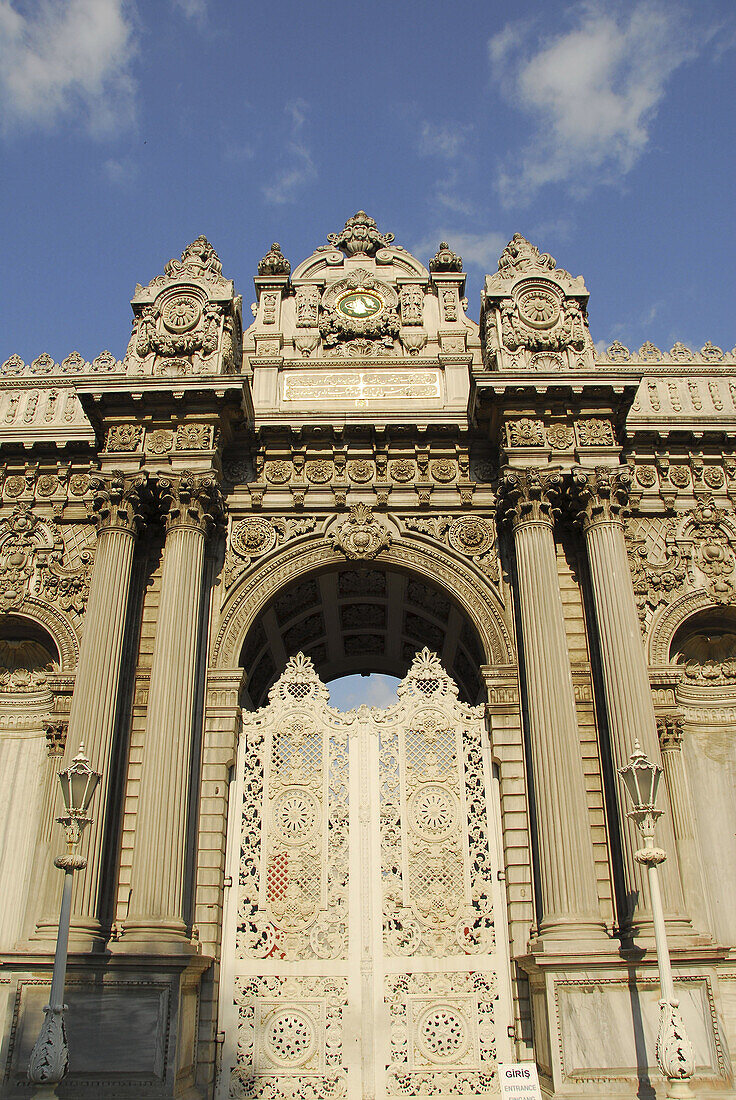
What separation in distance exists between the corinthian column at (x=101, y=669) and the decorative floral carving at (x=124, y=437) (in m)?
0.74

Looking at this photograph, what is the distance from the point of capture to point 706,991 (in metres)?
11.4

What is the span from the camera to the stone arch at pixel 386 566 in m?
15.1

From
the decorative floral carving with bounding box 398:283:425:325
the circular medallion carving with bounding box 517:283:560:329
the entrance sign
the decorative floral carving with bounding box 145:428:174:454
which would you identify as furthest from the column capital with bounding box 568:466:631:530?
the entrance sign

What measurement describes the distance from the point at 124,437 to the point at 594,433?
8.39 metres

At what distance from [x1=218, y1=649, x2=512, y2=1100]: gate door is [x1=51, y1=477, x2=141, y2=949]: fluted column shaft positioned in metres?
2.22

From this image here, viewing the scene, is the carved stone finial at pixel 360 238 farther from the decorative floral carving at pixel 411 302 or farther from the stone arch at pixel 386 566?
the stone arch at pixel 386 566

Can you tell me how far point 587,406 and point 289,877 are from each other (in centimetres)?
952

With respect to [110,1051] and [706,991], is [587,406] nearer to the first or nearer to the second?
[706,991]

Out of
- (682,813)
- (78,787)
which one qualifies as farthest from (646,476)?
(78,787)

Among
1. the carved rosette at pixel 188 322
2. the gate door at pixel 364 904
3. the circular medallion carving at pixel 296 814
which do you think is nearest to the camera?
the gate door at pixel 364 904

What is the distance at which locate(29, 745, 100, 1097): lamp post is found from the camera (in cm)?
929

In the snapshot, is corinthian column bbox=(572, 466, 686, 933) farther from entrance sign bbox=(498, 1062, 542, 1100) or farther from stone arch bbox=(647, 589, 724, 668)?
entrance sign bbox=(498, 1062, 542, 1100)

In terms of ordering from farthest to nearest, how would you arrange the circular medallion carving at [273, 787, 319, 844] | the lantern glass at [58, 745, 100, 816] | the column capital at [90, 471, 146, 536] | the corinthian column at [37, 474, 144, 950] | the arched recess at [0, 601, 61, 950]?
1. the column capital at [90, 471, 146, 536]
2. the arched recess at [0, 601, 61, 950]
3. the circular medallion carving at [273, 787, 319, 844]
4. the corinthian column at [37, 474, 144, 950]
5. the lantern glass at [58, 745, 100, 816]

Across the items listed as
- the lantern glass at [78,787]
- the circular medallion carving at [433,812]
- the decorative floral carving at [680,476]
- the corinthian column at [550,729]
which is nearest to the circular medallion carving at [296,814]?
the circular medallion carving at [433,812]
